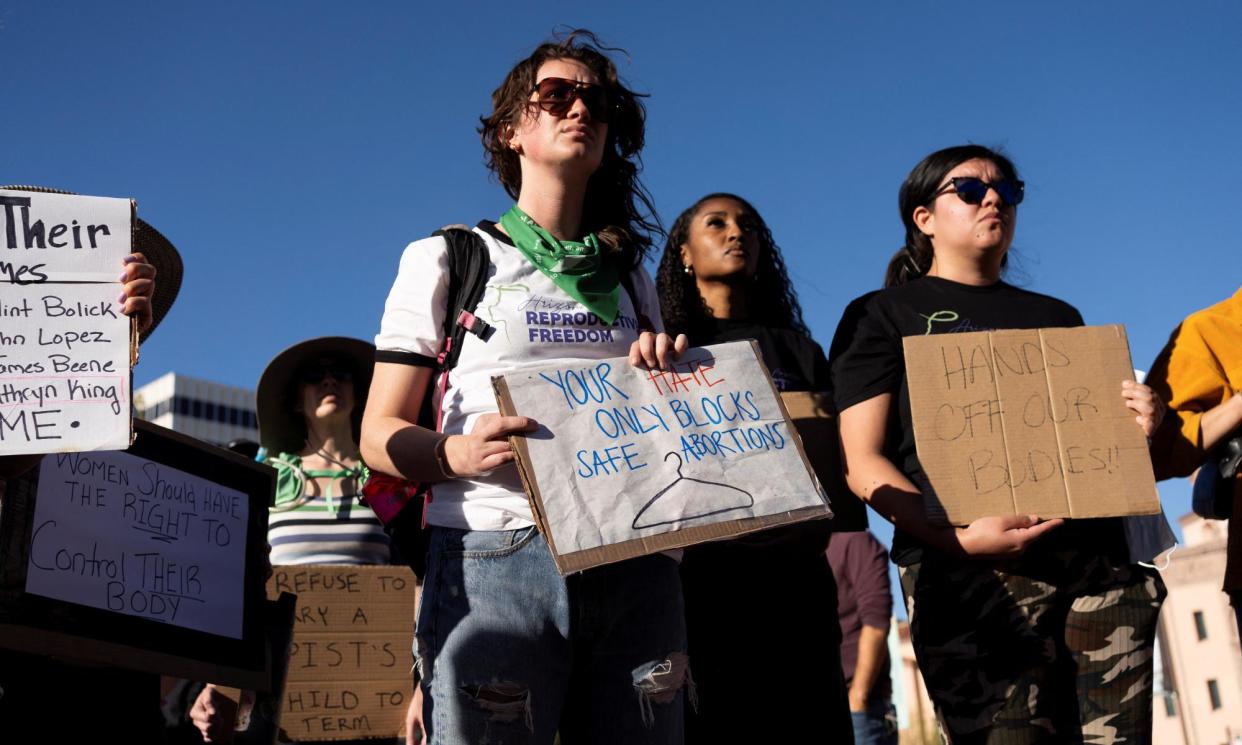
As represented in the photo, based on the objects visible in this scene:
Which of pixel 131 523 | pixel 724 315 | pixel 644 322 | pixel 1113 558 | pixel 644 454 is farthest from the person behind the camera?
pixel 724 315

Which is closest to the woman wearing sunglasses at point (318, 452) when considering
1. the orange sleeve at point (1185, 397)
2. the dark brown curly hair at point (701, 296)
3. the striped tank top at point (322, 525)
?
the striped tank top at point (322, 525)

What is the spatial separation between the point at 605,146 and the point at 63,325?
1524 mm

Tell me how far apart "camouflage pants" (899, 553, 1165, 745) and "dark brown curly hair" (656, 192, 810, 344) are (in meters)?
1.43

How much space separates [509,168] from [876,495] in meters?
1.39

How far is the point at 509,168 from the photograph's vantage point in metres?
3.60

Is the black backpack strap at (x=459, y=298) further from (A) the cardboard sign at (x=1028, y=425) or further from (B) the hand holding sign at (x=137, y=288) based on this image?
(A) the cardboard sign at (x=1028, y=425)

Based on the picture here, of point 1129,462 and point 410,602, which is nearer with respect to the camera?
point 1129,462

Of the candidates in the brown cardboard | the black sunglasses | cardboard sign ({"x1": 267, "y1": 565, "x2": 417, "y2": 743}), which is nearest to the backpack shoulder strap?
the brown cardboard

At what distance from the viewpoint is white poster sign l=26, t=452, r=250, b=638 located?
3.48m

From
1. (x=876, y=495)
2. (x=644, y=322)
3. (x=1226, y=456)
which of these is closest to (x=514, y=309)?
(x=644, y=322)

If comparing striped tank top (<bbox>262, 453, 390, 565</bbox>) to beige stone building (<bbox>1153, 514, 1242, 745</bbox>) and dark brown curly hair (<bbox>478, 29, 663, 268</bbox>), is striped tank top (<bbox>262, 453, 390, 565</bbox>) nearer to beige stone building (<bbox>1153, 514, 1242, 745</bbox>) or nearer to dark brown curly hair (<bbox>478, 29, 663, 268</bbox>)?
dark brown curly hair (<bbox>478, 29, 663, 268</bbox>)

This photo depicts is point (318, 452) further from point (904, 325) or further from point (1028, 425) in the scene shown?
point (1028, 425)

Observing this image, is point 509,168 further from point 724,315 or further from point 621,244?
point 724,315

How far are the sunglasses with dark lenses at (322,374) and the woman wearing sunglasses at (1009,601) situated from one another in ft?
10.8
